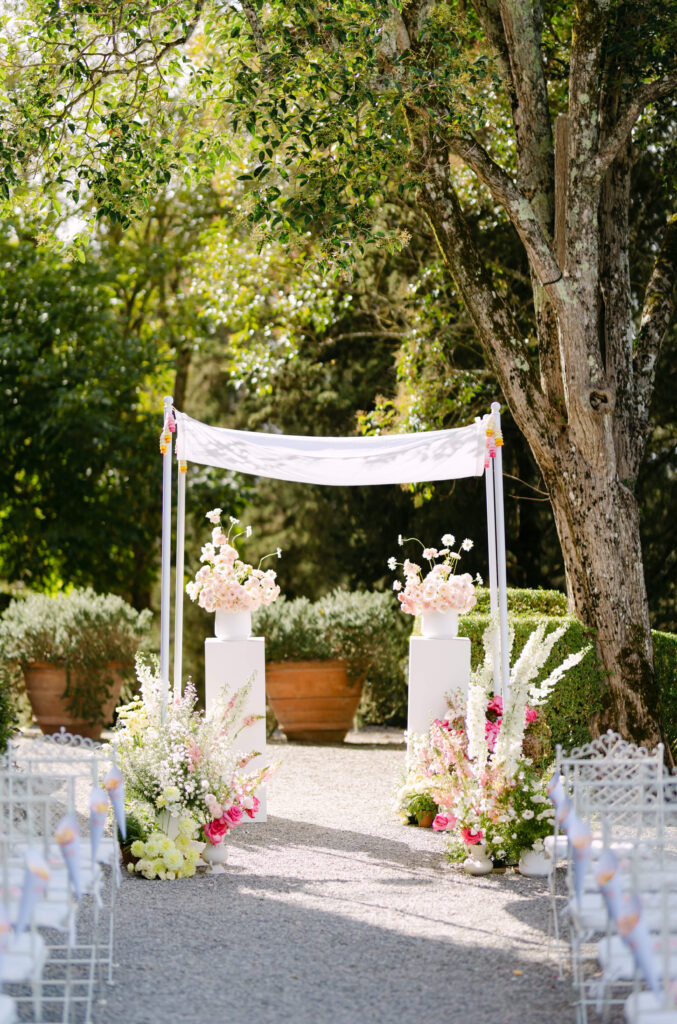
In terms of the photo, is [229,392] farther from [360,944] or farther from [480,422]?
[360,944]

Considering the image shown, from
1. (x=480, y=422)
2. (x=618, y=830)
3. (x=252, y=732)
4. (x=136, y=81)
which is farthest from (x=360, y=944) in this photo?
(x=136, y=81)

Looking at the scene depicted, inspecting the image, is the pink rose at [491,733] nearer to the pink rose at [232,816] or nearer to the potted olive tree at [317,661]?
the pink rose at [232,816]

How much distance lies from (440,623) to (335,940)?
3.04 meters

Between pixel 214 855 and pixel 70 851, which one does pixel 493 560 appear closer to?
pixel 214 855

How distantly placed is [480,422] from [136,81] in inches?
147

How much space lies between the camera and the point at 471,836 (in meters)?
6.35

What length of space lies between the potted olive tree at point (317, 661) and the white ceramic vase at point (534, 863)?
17.8 feet

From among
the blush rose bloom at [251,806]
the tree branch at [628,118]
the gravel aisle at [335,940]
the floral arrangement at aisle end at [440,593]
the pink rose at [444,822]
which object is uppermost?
the tree branch at [628,118]

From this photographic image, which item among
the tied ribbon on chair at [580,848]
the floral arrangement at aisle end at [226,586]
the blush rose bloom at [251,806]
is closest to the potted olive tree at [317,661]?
the floral arrangement at aisle end at [226,586]

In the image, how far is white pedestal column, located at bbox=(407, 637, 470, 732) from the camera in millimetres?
7727

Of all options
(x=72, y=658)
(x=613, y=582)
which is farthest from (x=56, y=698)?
(x=613, y=582)

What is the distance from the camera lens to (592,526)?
8.56m

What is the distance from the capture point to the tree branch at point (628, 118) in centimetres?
839

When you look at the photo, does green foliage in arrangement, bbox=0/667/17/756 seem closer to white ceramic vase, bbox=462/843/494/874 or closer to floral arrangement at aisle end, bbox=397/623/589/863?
floral arrangement at aisle end, bbox=397/623/589/863
